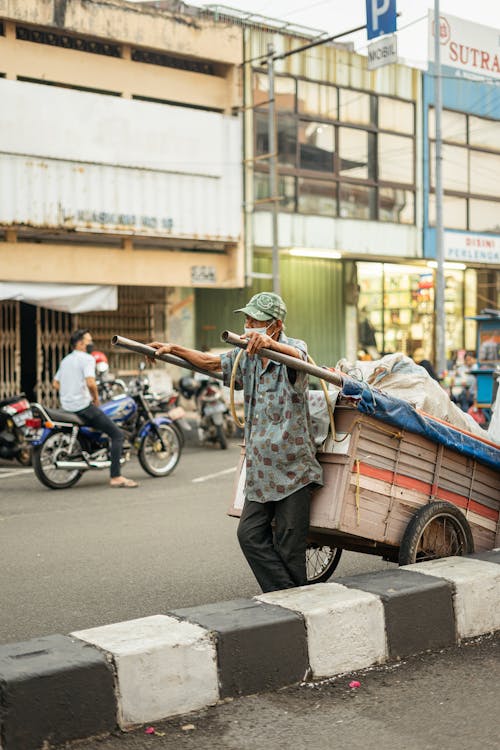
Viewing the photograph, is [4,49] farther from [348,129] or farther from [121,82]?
[348,129]

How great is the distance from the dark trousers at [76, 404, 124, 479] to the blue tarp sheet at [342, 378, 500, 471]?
5.65m

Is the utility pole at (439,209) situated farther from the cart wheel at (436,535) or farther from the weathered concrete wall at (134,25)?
the cart wheel at (436,535)

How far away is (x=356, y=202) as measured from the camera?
22.4m

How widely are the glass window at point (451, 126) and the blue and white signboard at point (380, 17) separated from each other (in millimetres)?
7415

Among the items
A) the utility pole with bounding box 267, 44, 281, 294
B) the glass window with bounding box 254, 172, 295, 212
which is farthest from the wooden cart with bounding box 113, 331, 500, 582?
the glass window with bounding box 254, 172, 295, 212

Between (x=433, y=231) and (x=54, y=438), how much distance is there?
15259 mm

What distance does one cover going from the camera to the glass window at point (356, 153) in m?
22.0

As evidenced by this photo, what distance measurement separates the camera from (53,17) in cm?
1697

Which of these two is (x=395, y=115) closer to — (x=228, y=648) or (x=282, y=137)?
(x=282, y=137)

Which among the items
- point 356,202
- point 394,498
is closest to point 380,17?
point 356,202

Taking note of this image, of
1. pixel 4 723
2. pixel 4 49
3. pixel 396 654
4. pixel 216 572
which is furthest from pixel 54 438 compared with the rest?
pixel 4 49

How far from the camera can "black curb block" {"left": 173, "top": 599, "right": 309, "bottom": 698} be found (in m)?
4.01

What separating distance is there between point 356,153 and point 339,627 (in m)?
19.1

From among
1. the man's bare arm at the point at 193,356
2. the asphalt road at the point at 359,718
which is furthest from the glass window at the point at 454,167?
the asphalt road at the point at 359,718
